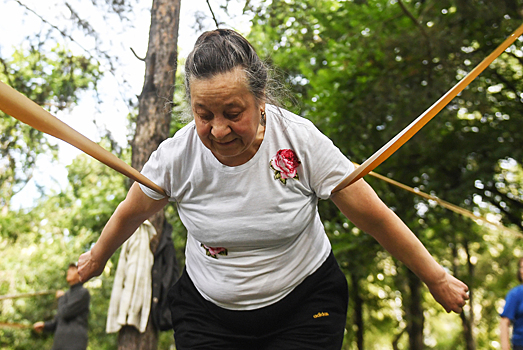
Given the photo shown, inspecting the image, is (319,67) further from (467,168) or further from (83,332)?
(83,332)

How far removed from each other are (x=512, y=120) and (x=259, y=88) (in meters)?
7.41

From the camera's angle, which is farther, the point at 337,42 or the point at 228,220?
the point at 337,42

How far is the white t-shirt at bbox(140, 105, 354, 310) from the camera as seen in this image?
5.89ft

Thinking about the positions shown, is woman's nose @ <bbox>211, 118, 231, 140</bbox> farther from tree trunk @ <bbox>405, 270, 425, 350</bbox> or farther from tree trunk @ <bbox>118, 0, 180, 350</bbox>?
tree trunk @ <bbox>405, 270, 425, 350</bbox>

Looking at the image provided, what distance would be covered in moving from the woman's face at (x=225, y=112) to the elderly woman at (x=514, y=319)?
3680mm

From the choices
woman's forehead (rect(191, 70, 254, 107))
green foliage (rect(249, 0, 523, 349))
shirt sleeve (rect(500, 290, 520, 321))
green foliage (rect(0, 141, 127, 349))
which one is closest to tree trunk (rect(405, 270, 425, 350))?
green foliage (rect(249, 0, 523, 349))

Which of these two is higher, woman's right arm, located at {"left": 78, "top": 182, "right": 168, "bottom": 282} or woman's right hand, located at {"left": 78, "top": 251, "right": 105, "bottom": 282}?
woman's right arm, located at {"left": 78, "top": 182, "right": 168, "bottom": 282}

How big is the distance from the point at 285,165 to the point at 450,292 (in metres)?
0.82

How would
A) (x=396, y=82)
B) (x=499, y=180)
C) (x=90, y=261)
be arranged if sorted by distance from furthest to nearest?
(x=499, y=180) < (x=396, y=82) < (x=90, y=261)

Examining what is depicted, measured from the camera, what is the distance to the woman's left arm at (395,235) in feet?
5.92

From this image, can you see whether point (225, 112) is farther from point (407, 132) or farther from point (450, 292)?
point (450, 292)

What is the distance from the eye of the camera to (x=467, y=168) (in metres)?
8.11

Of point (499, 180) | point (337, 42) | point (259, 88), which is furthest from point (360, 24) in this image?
point (259, 88)

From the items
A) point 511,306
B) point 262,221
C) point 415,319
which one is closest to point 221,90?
point 262,221
